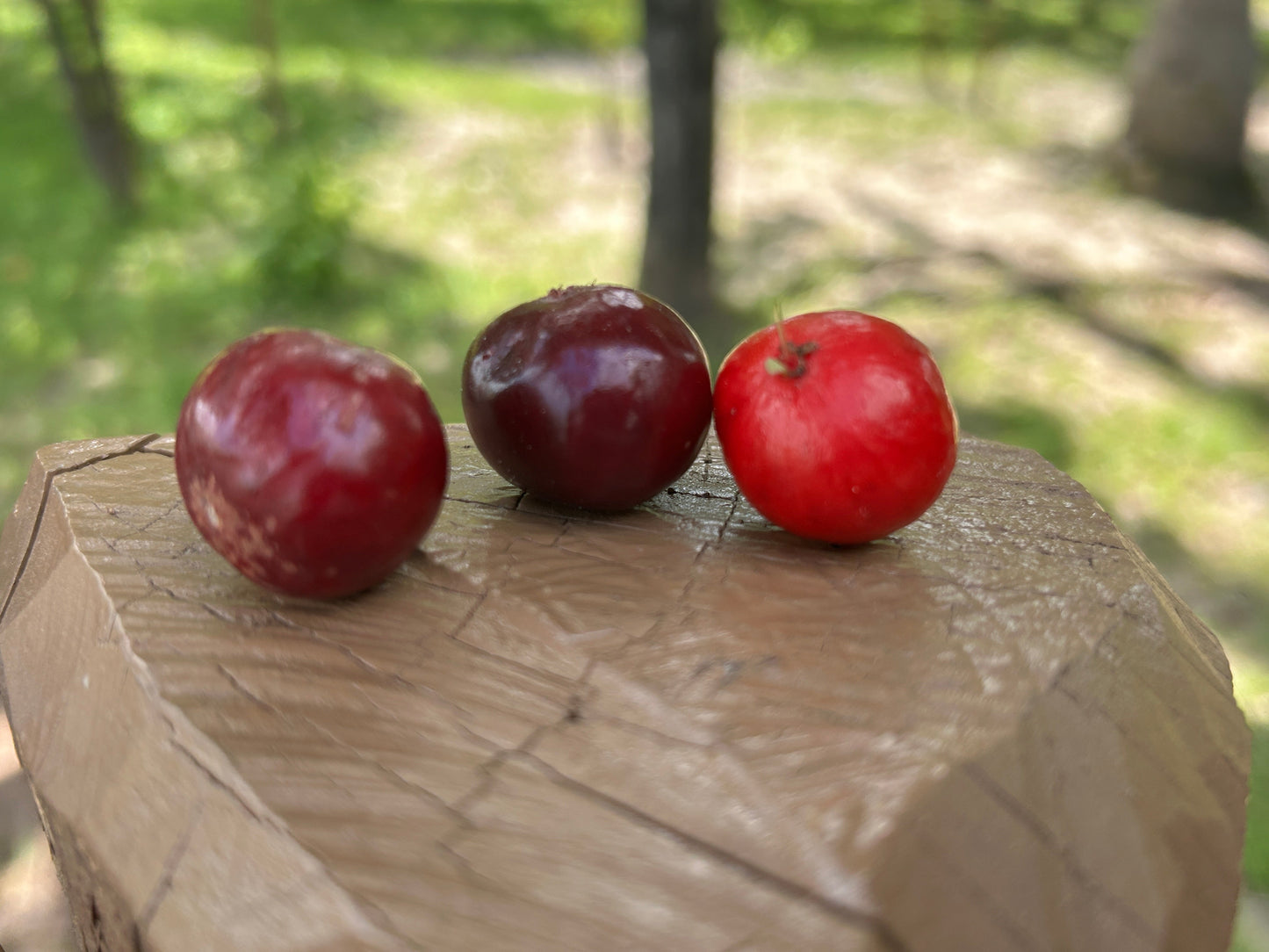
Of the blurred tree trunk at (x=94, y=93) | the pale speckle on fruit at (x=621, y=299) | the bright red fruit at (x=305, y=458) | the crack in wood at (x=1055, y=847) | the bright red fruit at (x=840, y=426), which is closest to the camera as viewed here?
the crack in wood at (x=1055, y=847)

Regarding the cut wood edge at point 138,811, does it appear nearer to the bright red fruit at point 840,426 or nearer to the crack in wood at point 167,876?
the crack in wood at point 167,876

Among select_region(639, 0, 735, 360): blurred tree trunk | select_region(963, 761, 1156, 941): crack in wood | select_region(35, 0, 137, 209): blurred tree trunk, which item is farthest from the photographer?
select_region(35, 0, 137, 209): blurred tree trunk

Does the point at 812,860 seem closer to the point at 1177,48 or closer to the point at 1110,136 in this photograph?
the point at 1177,48

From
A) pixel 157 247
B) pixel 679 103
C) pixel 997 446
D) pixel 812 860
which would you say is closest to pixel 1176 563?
pixel 997 446

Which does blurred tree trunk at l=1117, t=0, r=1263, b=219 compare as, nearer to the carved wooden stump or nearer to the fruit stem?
the carved wooden stump

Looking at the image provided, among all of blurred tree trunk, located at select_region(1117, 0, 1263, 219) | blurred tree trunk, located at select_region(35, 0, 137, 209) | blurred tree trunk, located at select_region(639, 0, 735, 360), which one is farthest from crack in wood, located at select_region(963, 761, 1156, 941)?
blurred tree trunk, located at select_region(35, 0, 137, 209)

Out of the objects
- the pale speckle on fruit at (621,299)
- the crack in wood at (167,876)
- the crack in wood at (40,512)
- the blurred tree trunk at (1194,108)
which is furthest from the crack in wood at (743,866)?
the blurred tree trunk at (1194,108)

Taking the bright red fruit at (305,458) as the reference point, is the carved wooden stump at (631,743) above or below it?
below
